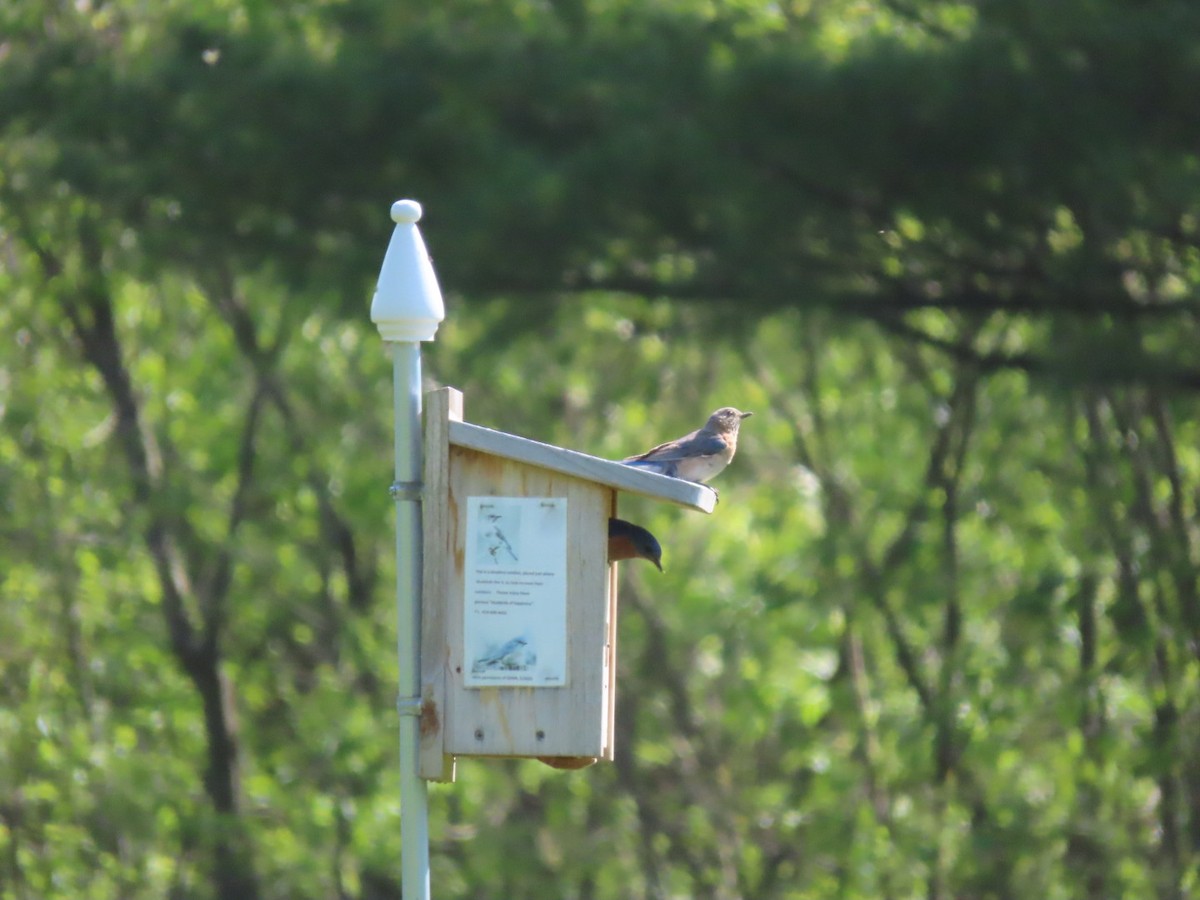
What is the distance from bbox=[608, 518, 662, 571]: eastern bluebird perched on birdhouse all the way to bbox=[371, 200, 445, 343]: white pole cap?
605mm

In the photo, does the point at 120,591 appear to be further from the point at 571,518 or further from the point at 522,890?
the point at 571,518

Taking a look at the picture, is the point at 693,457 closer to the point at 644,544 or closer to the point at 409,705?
the point at 644,544

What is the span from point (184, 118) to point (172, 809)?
4.71 meters

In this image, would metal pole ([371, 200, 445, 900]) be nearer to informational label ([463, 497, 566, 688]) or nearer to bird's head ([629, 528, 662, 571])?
informational label ([463, 497, 566, 688])

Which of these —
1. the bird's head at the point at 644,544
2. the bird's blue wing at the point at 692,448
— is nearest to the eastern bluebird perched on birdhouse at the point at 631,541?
the bird's head at the point at 644,544

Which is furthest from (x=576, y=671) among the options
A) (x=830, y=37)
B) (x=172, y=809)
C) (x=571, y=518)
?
(x=172, y=809)

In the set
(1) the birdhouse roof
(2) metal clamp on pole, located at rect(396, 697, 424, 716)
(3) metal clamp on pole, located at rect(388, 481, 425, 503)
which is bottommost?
(2) metal clamp on pole, located at rect(396, 697, 424, 716)

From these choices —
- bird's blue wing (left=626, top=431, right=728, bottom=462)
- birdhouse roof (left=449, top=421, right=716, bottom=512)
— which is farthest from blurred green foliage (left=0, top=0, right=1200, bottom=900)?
birdhouse roof (left=449, top=421, right=716, bottom=512)

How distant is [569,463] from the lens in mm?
3066

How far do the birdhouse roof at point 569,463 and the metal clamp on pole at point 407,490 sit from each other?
0.13 meters

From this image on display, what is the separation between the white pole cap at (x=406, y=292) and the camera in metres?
2.83

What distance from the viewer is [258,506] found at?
1030 cm

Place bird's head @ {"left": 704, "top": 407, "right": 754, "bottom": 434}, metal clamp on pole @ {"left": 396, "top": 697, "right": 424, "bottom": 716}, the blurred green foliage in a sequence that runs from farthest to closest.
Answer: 1. the blurred green foliage
2. bird's head @ {"left": 704, "top": 407, "right": 754, "bottom": 434}
3. metal clamp on pole @ {"left": 396, "top": 697, "right": 424, "bottom": 716}

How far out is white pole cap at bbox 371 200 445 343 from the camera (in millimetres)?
2834
